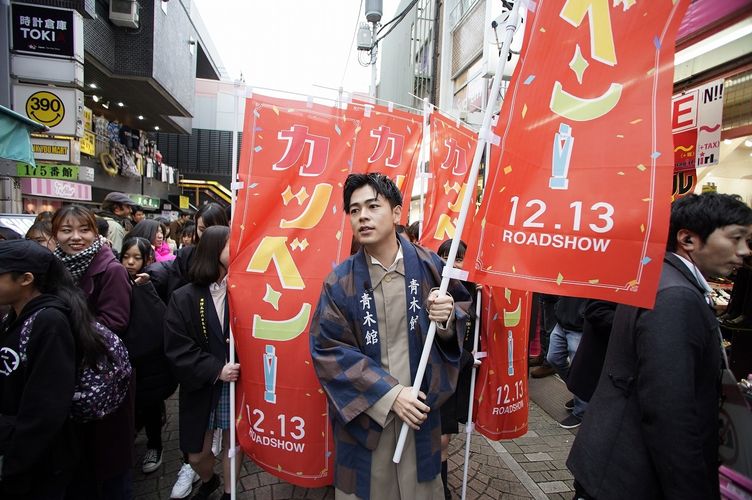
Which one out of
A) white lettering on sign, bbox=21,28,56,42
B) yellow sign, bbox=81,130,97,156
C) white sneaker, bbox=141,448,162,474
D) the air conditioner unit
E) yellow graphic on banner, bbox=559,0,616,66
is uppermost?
the air conditioner unit

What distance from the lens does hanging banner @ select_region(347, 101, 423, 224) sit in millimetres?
3012

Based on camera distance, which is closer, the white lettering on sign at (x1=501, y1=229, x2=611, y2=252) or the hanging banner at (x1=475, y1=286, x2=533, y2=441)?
the white lettering on sign at (x1=501, y1=229, x2=611, y2=252)

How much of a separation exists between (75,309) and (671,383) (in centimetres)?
301

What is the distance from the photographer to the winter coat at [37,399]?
196 centimetres

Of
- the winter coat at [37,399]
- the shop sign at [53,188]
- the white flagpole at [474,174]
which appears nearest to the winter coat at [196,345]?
the winter coat at [37,399]

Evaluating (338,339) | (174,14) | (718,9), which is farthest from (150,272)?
(174,14)

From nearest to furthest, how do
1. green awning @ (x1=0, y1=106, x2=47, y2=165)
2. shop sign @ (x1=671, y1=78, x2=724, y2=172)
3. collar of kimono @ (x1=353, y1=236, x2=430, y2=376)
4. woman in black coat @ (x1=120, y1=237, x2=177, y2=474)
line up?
collar of kimono @ (x1=353, y1=236, x2=430, y2=376), woman in black coat @ (x1=120, y1=237, x2=177, y2=474), shop sign @ (x1=671, y1=78, x2=724, y2=172), green awning @ (x1=0, y1=106, x2=47, y2=165)

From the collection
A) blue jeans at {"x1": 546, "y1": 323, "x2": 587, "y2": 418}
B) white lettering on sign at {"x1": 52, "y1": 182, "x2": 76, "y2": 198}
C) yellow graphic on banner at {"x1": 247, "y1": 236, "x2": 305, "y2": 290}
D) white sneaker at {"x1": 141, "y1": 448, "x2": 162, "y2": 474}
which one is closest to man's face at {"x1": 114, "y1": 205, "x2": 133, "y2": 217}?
white sneaker at {"x1": 141, "y1": 448, "x2": 162, "y2": 474}

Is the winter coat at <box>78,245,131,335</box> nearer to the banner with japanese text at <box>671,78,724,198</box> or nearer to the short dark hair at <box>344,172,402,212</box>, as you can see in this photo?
the short dark hair at <box>344,172,402,212</box>

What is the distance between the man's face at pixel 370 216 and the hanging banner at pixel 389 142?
78 cm

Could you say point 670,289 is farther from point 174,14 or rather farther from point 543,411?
point 174,14

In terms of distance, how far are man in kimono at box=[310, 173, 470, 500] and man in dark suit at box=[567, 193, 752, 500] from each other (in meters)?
0.80

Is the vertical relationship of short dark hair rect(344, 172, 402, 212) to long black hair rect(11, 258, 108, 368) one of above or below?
above

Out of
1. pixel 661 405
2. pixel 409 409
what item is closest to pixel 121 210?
pixel 409 409
